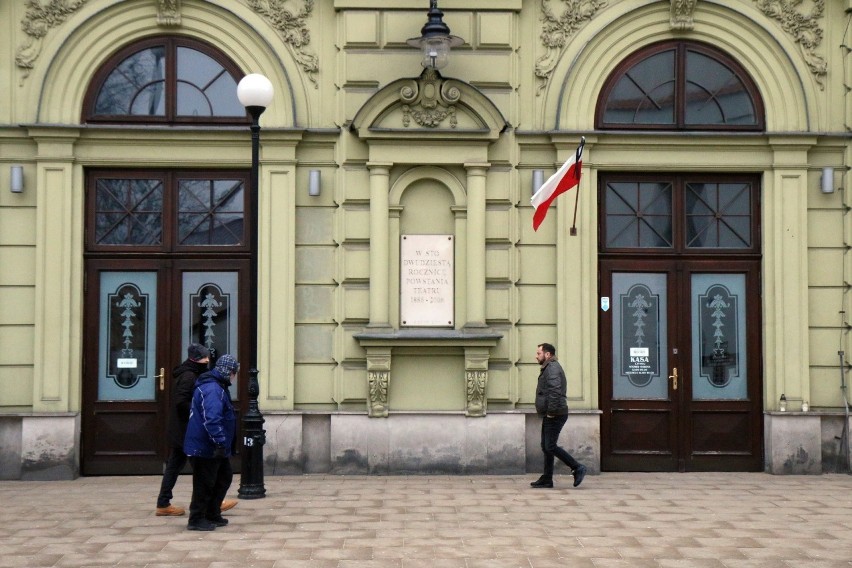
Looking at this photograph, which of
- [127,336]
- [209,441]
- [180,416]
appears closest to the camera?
[209,441]

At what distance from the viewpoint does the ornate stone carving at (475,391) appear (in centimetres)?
1474

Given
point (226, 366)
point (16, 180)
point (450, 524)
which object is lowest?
point (450, 524)

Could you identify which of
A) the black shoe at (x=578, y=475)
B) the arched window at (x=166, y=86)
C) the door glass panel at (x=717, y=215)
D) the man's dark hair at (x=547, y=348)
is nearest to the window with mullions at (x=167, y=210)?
the arched window at (x=166, y=86)

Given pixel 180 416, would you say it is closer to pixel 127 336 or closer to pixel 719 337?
pixel 127 336

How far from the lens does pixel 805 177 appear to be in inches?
595

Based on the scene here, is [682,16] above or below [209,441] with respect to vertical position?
above

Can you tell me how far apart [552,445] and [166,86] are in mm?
6838

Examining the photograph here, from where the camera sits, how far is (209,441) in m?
10.9

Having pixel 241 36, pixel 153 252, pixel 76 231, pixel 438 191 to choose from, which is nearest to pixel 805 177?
pixel 438 191

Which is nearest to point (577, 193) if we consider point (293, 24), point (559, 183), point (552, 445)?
point (559, 183)

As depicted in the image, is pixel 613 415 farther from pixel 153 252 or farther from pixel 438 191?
pixel 153 252

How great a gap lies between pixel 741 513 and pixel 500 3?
23.5 feet

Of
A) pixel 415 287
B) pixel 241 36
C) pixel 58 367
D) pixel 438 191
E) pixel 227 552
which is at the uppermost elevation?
pixel 241 36

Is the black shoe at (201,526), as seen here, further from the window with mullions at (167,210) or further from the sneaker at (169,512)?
the window with mullions at (167,210)
